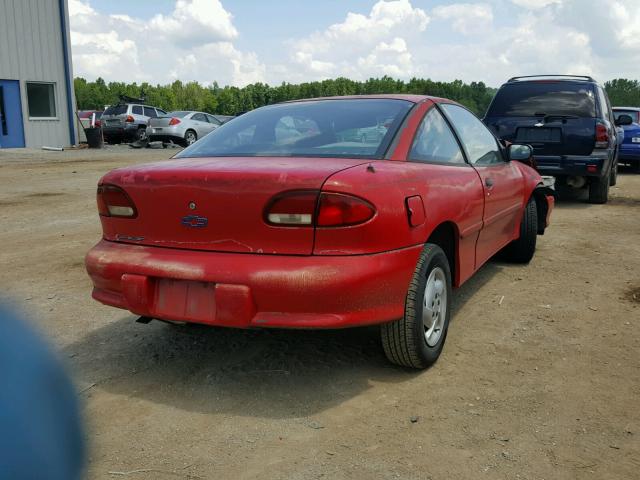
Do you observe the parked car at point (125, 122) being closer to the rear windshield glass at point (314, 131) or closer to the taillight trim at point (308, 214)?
the rear windshield glass at point (314, 131)

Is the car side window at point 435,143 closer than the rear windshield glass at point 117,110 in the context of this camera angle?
Yes

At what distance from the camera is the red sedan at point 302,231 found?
8.98ft

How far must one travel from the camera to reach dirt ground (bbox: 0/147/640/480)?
2.44 m

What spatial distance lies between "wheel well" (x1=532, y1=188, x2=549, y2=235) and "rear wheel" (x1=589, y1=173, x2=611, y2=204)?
378 centimetres

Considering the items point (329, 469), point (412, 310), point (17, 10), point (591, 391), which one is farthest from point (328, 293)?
point (17, 10)

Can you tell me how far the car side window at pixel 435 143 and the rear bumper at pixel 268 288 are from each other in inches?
30.1

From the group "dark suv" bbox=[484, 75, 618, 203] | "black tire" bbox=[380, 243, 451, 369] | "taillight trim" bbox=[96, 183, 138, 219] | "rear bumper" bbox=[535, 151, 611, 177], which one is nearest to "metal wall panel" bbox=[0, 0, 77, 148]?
"dark suv" bbox=[484, 75, 618, 203]

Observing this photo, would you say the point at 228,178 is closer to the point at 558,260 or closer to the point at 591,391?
the point at 591,391

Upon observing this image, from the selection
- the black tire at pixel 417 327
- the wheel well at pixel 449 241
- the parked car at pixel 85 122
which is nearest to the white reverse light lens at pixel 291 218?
the black tire at pixel 417 327

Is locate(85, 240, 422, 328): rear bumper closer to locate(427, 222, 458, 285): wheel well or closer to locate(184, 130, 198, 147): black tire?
locate(427, 222, 458, 285): wheel well

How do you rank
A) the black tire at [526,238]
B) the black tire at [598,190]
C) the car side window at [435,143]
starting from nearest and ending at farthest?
the car side window at [435,143] < the black tire at [526,238] < the black tire at [598,190]

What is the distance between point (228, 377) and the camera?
3.21m

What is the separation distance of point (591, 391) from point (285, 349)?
1.64m

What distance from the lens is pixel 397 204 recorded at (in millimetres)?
2898
